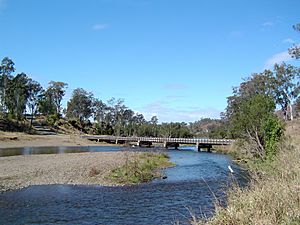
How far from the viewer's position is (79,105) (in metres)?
158

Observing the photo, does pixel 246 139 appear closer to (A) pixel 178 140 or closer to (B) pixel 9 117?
(A) pixel 178 140

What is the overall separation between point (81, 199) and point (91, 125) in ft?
436

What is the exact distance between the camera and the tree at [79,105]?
157m

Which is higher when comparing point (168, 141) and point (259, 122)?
point (259, 122)

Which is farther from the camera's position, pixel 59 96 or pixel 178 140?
pixel 59 96

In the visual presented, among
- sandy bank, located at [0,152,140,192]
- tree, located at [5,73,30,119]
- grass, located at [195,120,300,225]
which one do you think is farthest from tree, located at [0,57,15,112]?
grass, located at [195,120,300,225]

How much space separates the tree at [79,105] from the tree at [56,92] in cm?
487

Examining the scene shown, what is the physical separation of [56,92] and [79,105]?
39.6 feet

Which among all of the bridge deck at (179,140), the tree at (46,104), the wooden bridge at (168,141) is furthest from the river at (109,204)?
the tree at (46,104)

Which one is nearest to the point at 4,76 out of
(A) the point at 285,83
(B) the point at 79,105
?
(B) the point at 79,105

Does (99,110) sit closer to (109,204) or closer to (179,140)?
(179,140)

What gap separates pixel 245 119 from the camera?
1876 inches

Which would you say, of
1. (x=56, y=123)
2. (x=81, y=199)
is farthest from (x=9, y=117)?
(x=81, y=199)

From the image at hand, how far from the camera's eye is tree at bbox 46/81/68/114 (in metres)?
153
